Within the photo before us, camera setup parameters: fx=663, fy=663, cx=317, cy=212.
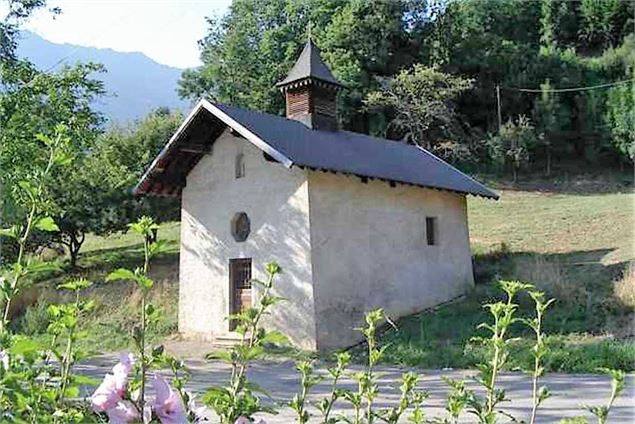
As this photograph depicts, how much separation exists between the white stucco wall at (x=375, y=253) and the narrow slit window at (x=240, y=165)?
206cm

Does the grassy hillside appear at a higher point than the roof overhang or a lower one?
lower

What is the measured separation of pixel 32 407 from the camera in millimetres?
1410

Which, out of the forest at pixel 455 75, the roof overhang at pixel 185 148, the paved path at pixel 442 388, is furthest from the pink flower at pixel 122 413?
the forest at pixel 455 75

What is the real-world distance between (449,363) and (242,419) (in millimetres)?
10300

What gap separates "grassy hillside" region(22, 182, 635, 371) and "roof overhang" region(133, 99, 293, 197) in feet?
6.95

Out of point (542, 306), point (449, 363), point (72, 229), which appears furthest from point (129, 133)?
point (542, 306)

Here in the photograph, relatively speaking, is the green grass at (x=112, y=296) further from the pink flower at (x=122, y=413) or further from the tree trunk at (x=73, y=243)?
the pink flower at (x=122, y=413)

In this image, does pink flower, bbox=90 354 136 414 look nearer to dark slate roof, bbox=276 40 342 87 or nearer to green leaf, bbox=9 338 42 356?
green leaf, bbox=9 338 42 356

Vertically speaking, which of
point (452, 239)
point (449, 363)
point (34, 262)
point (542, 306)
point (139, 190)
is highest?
point (139, 190)

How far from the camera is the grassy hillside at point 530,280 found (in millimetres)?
11672

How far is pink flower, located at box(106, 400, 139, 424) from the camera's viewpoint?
1.35 m

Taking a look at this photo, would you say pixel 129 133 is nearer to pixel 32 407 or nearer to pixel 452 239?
pixel 452 239

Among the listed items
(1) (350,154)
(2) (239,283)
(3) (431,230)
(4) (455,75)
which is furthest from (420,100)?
(2) (239,283)

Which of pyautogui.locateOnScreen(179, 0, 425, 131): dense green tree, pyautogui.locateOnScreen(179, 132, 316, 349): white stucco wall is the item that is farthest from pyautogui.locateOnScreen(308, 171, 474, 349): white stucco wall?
pyautogui.locateOnScreen(179, 0, 425, 131): dense green tree
